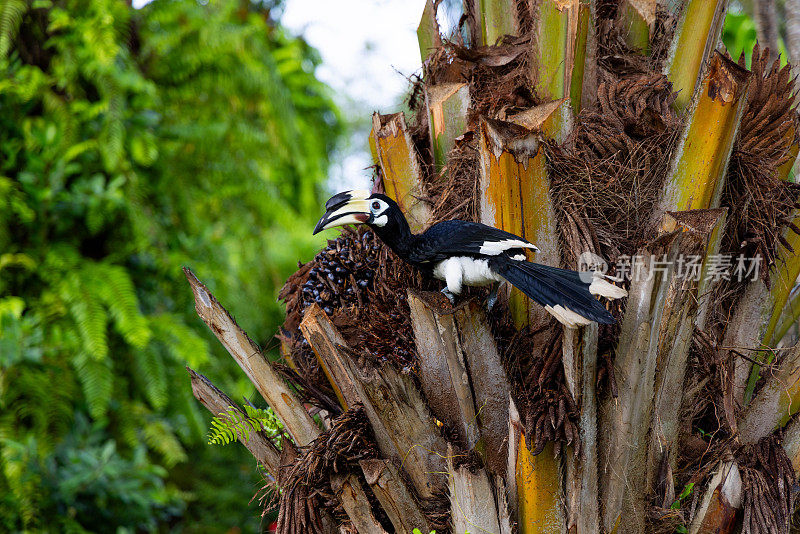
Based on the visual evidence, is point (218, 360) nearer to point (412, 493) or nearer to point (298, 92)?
point (298, 92)

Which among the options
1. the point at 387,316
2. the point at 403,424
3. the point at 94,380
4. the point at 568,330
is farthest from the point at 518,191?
the point at 94,380

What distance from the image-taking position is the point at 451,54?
1.82 m

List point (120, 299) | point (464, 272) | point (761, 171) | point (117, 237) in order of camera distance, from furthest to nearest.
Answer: point (117, 237)
point (120, 299)
point (761, 171)
point (464, 272)

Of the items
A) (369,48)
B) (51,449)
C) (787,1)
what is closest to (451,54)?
(787,1)

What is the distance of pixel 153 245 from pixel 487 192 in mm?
2597

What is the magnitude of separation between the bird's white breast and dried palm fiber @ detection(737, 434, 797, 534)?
2.35 ft

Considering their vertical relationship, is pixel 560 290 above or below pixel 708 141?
below

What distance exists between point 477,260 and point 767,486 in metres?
0.84

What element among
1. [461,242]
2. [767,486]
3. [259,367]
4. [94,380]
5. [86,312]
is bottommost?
[767,486]

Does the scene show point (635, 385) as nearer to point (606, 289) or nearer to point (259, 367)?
point (606, 289)

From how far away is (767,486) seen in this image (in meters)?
1.48

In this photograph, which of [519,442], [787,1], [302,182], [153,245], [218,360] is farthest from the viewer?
[302,182]

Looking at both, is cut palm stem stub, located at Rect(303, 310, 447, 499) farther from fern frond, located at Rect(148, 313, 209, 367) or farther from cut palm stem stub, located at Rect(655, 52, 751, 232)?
fern frond, located at Rect(148, 313, 209, 367)

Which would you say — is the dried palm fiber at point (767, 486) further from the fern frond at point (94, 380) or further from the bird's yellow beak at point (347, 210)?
the fern frond at point (94, 380)
